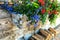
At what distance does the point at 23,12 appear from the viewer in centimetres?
177

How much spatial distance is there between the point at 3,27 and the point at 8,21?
117mm

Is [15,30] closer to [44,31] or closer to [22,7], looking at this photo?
[22,7]

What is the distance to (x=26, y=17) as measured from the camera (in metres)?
1.88

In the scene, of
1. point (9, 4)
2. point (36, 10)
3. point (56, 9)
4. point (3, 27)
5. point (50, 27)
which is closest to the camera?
point (3, 27)

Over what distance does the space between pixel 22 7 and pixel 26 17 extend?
188mm

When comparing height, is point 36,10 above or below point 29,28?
above

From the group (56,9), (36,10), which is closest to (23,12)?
(36,10)

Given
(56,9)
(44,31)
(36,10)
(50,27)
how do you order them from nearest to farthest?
(36,10) → (56,9) → (44,31) → (50,27)

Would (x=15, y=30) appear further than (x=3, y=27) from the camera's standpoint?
Yes

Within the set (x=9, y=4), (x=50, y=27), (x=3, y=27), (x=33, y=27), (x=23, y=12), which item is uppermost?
(x=9, y=4)

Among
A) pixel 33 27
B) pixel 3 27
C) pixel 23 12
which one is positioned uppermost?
pixel 23 12

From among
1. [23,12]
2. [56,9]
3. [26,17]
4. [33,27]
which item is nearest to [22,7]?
[23,12]

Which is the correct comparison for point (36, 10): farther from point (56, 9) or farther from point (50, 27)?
point (50, 27)

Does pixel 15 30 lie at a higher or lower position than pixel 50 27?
higher
